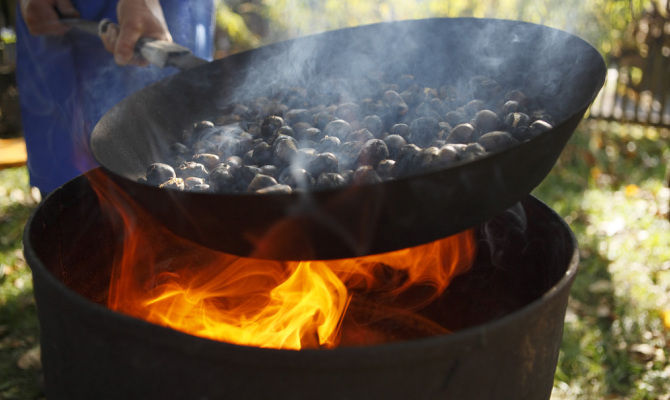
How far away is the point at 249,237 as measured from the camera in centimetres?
121

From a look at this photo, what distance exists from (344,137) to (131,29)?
2.95ft

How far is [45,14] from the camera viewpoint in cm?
236

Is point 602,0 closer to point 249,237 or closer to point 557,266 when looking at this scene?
point 557,266

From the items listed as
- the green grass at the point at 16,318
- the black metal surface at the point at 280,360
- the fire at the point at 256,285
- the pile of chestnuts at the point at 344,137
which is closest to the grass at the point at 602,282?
the green grass at the point at 16,318

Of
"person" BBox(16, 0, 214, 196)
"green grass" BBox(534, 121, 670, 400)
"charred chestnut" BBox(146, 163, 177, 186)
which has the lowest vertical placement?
"green grass" BBox(534, 121, 670, 400)

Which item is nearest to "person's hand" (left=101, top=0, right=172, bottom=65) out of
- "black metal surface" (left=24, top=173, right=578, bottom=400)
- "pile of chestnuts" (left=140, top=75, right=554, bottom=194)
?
"pile of chestnuts" (left=140, top=75, right=554, bottom=194)

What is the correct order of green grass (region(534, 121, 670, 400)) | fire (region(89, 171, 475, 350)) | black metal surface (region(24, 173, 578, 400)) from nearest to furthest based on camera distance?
black metal surface (region(24, 173, 578, 400)), fire (region(89, 171, 475, 350)), green grass (region(534, 121, 670, 400))

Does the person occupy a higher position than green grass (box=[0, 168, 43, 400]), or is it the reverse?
the person

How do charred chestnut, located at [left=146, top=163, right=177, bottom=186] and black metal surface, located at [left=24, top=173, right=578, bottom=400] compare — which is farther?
charred chestnut, located at [left=146, top=163, right=177, bottom=186]

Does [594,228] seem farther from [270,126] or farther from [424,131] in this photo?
[270,126]

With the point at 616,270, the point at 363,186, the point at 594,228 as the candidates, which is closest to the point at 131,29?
the point at 363,186

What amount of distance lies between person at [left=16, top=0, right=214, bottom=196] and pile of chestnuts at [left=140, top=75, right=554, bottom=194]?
97 cm

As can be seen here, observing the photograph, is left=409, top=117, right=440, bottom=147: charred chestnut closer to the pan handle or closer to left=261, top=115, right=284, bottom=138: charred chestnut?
left=261, top=115, right=284, bottom=138: charred chestnut

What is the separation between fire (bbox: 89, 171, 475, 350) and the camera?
1690mm
